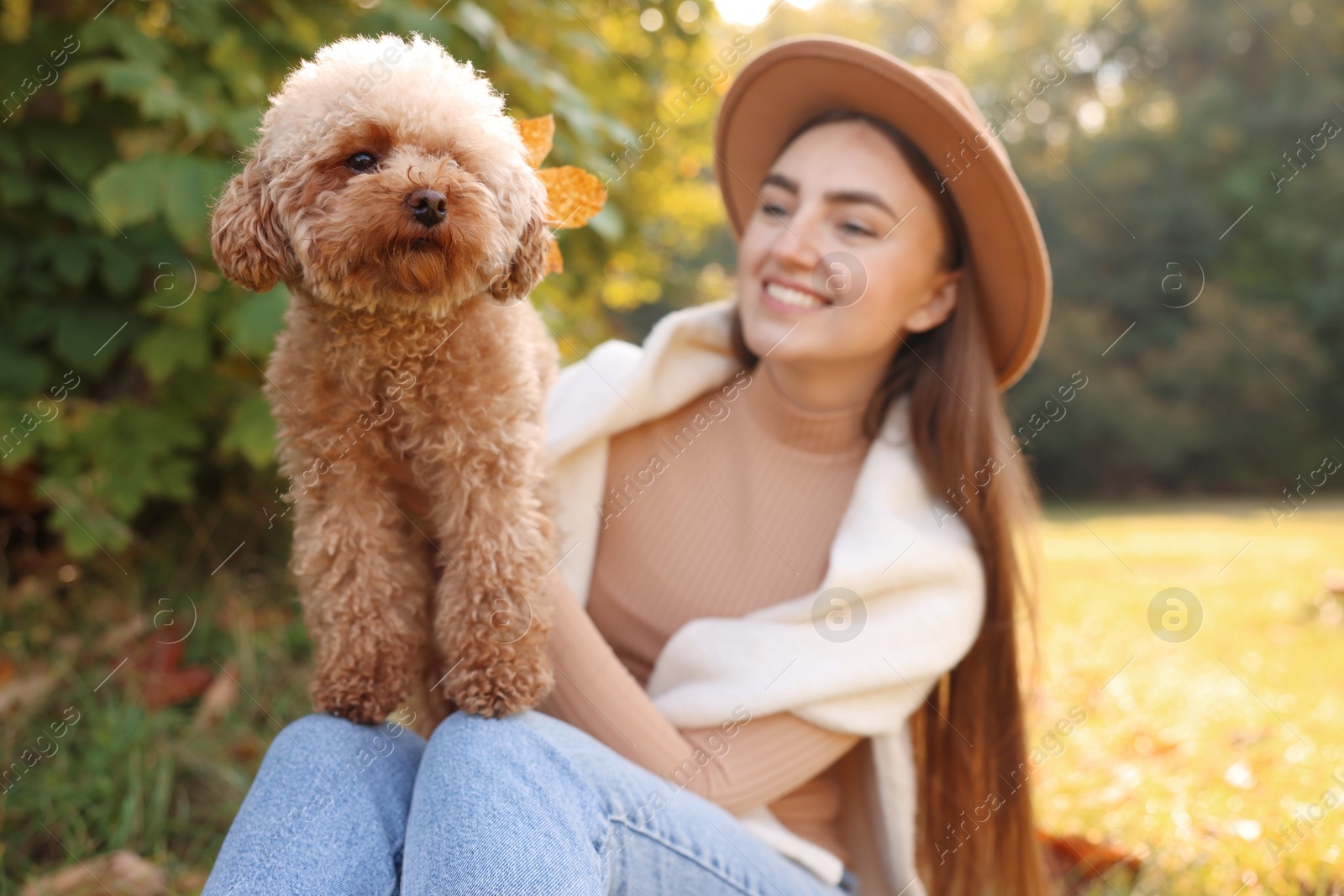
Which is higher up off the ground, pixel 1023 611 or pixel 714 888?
pixel 1023 611

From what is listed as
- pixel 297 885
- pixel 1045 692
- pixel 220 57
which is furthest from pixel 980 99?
pixel 297 885

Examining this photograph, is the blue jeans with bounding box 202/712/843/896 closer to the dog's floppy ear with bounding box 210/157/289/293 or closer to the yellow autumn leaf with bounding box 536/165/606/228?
the dog's floppy ear with bounding box 210/157/289/293

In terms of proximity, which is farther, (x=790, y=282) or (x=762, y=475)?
(x=762, y=475)

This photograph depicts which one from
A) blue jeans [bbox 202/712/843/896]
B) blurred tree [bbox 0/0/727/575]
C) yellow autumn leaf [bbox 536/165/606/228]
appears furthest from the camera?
blurred tree [bbox 0/0/727/575]

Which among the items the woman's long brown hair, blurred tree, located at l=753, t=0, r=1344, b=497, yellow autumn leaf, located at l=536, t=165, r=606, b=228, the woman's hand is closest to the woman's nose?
the woman's long brown hair

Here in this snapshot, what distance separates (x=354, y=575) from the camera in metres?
1.73

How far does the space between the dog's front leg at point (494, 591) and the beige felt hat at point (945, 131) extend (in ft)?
4.38

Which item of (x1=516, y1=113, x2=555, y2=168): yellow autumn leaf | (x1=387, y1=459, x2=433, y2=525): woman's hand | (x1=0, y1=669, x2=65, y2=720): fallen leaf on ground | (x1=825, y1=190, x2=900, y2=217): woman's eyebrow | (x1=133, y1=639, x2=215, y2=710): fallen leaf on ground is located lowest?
(x1=0, y1=669, x2=65, y2=720): fallen leaf on ground

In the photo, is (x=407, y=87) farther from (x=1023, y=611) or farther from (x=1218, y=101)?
(x=1218, y=101)

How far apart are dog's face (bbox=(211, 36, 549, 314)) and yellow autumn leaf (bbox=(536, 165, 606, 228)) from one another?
0.29 meters

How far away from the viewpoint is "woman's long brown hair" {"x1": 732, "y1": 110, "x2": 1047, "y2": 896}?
2434 mm

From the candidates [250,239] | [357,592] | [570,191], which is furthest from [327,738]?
[570,191]

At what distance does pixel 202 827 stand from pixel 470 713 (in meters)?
1.52

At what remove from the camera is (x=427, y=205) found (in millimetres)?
1463
